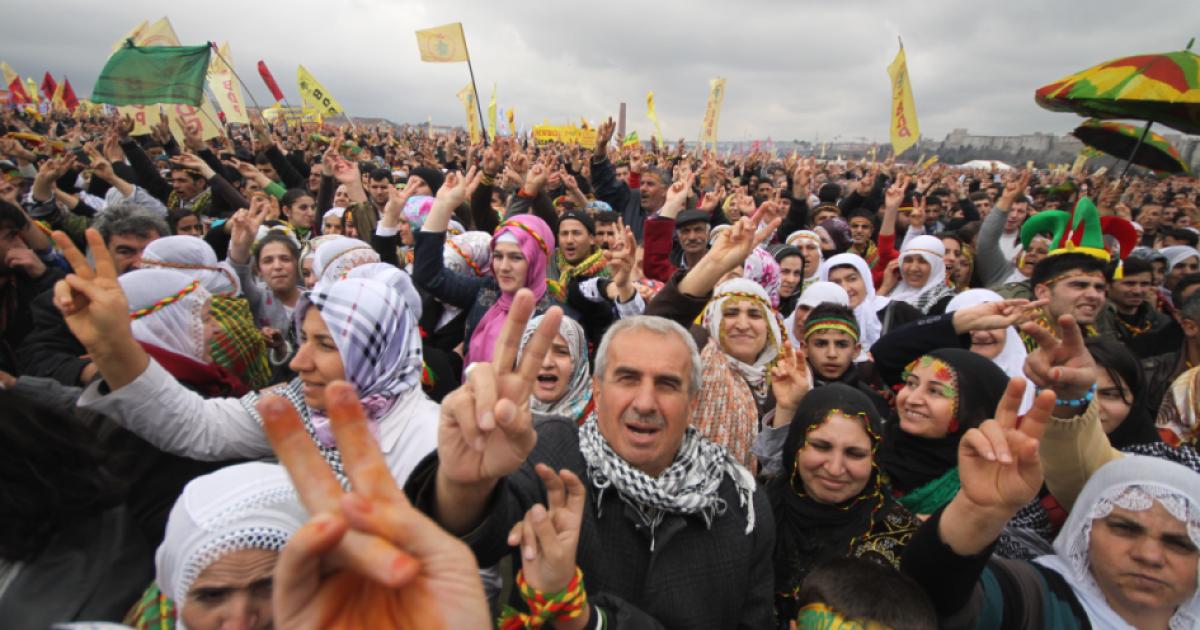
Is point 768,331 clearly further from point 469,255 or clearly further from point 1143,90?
point 1143,90

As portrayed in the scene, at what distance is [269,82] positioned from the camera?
16266 mm

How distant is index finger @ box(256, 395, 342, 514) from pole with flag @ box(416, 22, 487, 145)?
10.0 meters

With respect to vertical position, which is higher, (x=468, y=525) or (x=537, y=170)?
(x=537, y=170)

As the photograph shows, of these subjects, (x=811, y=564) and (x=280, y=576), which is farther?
(x=811, y=564)

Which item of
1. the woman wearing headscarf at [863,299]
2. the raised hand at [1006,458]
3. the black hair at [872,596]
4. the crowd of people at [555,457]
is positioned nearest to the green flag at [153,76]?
the crowd of people at [555,457]

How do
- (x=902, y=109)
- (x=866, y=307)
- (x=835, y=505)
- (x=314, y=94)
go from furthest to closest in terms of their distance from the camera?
(x=314, y=94), (x=902, y=109), (x=866, y=307), (x=835, y=505)

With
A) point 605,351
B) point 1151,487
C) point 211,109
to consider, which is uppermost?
point 211,109

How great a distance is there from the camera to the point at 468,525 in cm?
119

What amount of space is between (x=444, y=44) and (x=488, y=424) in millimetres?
10801

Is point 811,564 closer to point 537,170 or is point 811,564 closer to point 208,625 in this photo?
point 208,625

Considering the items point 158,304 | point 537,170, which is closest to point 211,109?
point 537,170

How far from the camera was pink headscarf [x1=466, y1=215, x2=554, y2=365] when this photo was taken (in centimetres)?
329

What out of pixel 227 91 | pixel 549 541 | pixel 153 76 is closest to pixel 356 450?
pixel 549 541

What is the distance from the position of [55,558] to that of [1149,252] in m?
7.87
